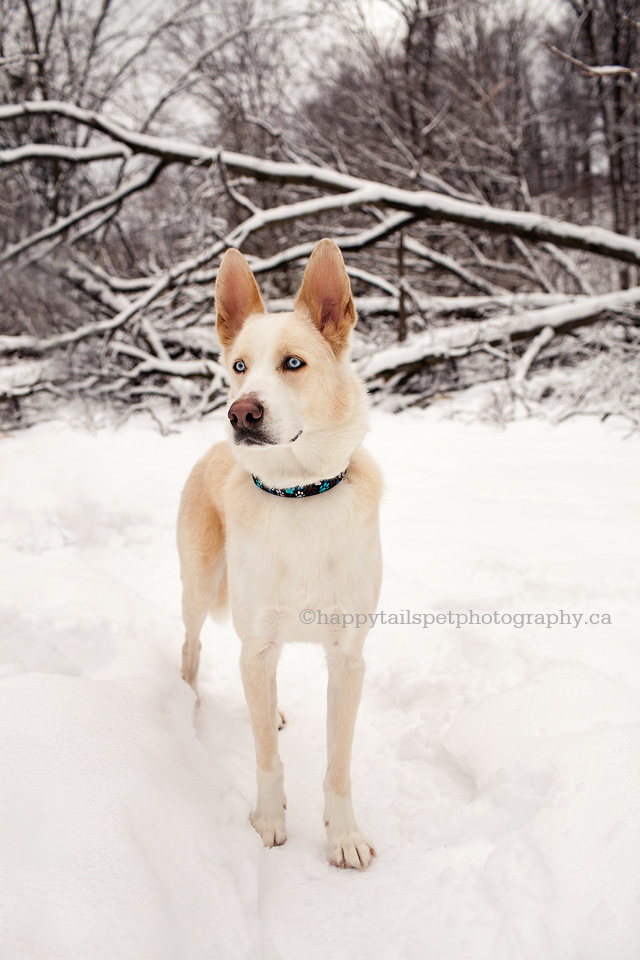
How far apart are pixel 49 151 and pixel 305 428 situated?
6042 mm

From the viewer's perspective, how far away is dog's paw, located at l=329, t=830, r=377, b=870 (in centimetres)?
163

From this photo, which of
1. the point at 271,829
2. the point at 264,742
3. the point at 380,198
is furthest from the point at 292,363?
the point at 380,198

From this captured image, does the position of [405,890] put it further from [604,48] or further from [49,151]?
[604,48]

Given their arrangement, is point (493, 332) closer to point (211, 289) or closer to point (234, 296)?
point (211, 289)

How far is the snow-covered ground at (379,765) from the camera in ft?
4.06

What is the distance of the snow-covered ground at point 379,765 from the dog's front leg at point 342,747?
0.08 m

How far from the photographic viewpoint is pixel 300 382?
177cm

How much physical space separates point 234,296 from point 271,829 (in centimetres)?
181

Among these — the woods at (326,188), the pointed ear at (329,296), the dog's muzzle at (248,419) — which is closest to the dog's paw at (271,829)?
the dog's muzzle at (248,419)

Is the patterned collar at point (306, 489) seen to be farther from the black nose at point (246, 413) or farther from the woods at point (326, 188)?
the woods at point (326, 188)

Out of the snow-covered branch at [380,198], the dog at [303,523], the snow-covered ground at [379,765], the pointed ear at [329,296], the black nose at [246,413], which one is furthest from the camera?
the snow-covered branch at [380,198]

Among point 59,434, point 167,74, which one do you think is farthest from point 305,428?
point 167,74

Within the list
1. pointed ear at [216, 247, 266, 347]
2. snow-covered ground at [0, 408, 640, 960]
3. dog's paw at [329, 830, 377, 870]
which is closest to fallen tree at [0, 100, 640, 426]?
snow-covered ground at [0, 408, 640, 960]

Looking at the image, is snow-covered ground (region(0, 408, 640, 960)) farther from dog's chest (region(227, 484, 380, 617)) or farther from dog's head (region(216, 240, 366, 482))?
dog's head (region(216, 240, 366, 482))
